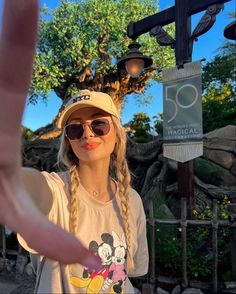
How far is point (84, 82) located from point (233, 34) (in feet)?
39.6

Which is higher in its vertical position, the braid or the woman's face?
the woman's face

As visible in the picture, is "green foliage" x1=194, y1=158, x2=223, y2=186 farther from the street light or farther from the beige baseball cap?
the beige baseball cap

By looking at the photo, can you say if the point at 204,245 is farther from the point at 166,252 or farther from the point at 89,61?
the point at 89,61

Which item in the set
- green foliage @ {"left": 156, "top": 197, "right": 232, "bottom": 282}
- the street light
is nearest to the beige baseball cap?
green foliage @ {"left": 156, "top": 197, "right": 232, "bottom": 282}

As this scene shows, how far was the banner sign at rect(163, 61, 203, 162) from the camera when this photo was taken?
4.78 metres

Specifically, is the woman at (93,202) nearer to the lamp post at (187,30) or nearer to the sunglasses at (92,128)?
the sunglasses at (92,128)

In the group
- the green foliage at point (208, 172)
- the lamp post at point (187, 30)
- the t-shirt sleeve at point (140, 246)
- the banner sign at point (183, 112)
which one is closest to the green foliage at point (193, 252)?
the lamp post at point (187, 30)

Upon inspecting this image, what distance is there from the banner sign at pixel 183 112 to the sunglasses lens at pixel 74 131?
3.52 meters

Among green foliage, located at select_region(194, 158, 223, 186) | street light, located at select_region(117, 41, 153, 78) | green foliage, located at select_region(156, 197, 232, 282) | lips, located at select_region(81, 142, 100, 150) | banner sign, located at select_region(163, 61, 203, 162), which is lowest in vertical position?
green foliage, located at select_region(156, 197, 232, 282)

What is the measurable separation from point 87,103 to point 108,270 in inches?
22.6

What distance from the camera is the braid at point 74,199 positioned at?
128 centimetres

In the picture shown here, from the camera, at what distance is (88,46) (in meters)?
15.8

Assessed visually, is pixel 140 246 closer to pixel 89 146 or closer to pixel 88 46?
pixel 89 146

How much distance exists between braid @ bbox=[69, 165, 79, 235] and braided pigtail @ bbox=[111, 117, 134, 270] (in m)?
0.20
